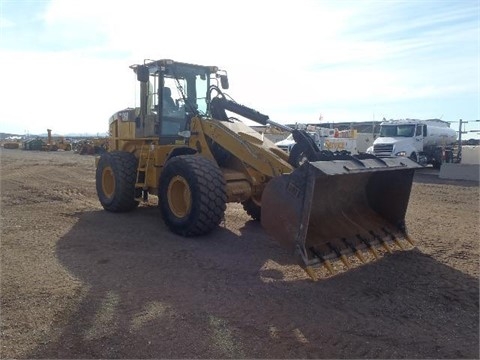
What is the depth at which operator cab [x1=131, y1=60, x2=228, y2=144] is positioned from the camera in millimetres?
8555

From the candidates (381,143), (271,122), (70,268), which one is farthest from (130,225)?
(381,143)

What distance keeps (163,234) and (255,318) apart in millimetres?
3424

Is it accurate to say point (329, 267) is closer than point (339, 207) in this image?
Result: Yes

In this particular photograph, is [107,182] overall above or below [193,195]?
below

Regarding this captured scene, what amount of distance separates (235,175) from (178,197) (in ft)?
3.18

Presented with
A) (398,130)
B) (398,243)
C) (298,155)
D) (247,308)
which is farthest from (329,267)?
(398,130)

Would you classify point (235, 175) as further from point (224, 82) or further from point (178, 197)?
point (224, 82)

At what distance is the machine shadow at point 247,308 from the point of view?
3783 mm

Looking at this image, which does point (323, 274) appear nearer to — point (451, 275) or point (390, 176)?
point (451, 275)

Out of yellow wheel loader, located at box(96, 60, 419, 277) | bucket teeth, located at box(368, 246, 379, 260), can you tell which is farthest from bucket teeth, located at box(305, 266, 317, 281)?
bucket teeth, located at box(368, 246, 379, 260)

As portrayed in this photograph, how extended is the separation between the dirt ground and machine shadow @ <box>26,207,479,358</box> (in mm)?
14

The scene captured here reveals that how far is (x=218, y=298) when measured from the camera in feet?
15.7

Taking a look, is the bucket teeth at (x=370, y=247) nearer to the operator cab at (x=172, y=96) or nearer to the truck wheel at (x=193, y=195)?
the truck wheel at (x=193, y=195)

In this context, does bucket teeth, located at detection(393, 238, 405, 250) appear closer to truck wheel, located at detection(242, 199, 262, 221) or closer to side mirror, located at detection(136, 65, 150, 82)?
truck wheel, located at detection(242, 199, 262, 221)
